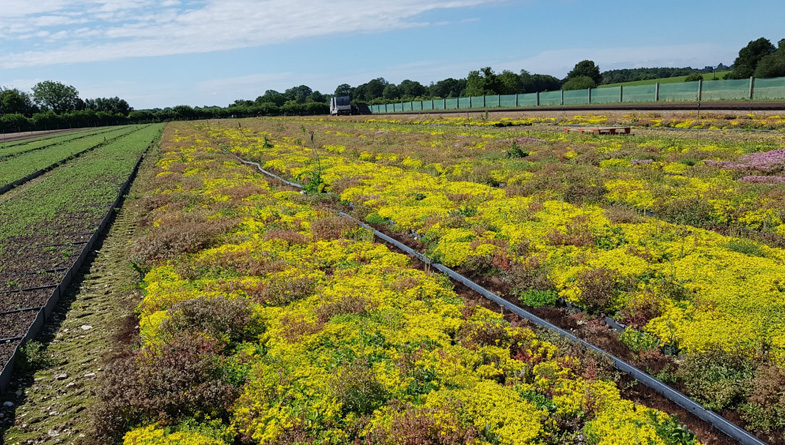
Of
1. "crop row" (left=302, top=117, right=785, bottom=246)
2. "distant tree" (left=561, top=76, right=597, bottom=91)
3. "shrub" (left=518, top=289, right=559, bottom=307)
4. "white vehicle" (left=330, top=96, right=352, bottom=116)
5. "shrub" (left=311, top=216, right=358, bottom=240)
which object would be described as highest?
"distant tree" (left=561, top=76, right=597, bottom=91)

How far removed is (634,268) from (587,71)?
156 metres

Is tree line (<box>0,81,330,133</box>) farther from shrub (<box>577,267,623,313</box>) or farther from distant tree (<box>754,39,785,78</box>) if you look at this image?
shrub (<box>577,267,623,313</box>)

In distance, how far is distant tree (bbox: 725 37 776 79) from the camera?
310 ft

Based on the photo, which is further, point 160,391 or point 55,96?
point 55,96

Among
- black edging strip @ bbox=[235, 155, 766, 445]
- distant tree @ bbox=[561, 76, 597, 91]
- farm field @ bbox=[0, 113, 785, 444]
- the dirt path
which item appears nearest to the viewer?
black edging strip @ bbox=[235, 155, 766, 445]

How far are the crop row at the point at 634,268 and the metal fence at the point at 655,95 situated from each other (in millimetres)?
48178

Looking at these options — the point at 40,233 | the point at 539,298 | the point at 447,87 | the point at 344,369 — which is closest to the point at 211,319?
the point at 344,369

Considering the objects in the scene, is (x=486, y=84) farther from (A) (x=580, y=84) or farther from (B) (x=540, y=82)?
(B) (x=540, y=82)

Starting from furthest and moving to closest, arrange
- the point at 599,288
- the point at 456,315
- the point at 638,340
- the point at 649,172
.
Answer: the point at 649,172
the point at 599,288
the point at 456,315
the point at 638,340

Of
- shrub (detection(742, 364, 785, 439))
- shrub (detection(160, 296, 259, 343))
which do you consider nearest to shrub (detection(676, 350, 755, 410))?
shrub (detection(742, 364, 785, 439))

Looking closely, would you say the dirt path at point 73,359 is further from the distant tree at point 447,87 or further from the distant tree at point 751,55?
the distant tree at point 447,87

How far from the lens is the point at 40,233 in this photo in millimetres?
15547

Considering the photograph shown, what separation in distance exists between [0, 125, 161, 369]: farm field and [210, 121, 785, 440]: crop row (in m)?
8.92

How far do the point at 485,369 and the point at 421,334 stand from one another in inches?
53.5
